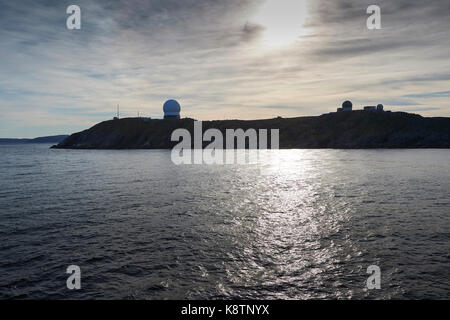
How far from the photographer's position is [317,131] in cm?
14850

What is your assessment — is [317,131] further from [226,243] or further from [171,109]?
[226,243]

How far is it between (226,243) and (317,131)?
465 ft

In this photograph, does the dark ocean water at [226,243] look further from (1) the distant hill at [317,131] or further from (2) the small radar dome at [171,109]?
(2) the small radar dome at [171,109]

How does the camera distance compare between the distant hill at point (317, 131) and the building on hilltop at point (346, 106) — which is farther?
the building on hilltop at point (346, 106)

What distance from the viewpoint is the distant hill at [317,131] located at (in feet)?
424

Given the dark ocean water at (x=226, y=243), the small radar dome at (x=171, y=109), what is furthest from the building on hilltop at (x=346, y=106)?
the dark ocean water at (x=226, y=243)

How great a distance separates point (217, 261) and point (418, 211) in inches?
786

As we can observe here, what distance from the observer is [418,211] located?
24.4m

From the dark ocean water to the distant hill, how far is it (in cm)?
10999

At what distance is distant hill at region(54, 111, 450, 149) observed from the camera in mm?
129212

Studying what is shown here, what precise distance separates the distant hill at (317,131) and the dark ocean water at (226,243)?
110m

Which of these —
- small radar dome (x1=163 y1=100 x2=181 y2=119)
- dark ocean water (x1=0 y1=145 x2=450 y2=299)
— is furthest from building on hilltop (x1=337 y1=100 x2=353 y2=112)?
dark ocean water (x1=0 y1=145 x2=450 y2=299)
